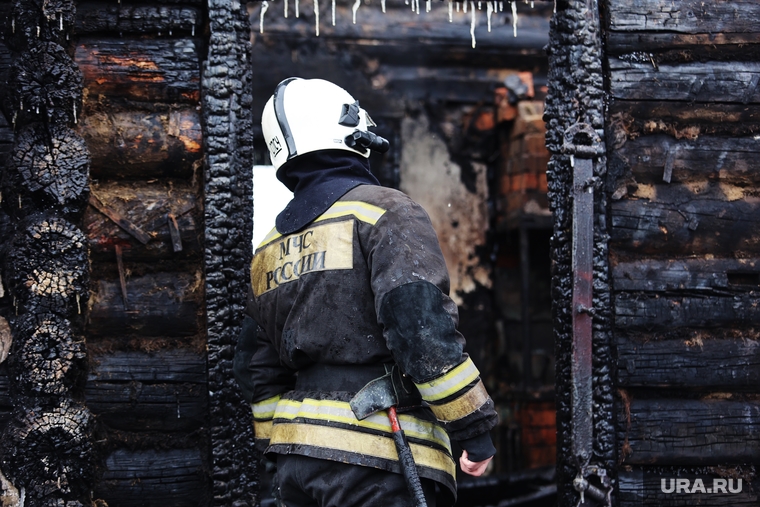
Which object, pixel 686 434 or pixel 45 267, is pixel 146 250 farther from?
pixel 686 434

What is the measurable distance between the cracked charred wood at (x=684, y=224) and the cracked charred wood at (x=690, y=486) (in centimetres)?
102

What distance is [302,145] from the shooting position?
2648 mm

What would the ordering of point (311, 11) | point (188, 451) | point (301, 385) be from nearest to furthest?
point (301, 385)
point (188, 451)
point (311, 11)

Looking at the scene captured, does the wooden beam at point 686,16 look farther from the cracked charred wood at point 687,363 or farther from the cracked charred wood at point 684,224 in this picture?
the cracked charred wood at point 687,363

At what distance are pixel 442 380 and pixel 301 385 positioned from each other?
0.61 m

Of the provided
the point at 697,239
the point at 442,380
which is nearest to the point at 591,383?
the point at 697,239

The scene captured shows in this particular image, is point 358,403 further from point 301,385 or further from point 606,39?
point 606,39

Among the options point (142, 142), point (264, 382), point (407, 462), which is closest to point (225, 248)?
point (142, 142)

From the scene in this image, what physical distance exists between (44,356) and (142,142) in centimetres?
105

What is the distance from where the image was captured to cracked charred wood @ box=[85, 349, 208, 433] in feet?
10.8

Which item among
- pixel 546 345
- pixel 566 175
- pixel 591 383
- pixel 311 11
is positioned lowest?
pixel 546 345

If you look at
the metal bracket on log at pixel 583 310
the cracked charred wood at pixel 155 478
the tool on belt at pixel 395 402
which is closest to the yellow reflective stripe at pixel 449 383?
the tool on belt at pixel 395 402

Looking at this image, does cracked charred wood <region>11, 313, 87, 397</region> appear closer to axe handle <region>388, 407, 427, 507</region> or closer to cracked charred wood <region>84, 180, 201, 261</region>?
cracked charred wood <region>84, 180, 201, 261</region>

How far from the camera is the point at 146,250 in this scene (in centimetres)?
336
